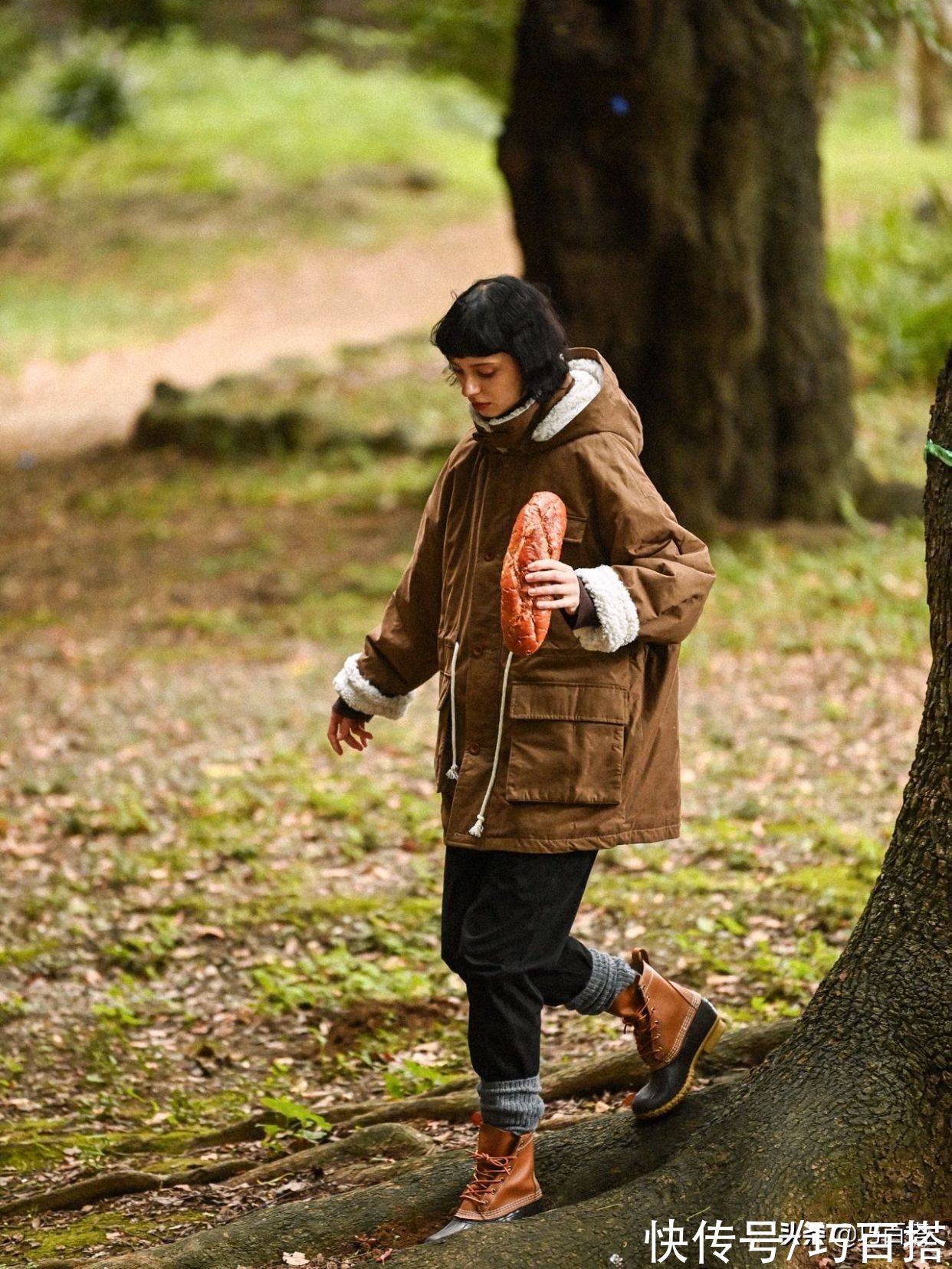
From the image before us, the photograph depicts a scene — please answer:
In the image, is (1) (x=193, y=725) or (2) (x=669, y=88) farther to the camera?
(2) (x=669, y=88)

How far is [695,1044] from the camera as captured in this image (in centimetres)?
356

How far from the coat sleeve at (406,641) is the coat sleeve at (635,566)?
0.44m

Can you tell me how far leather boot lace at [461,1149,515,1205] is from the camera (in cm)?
327

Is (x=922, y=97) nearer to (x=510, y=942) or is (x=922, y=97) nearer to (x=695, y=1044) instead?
(x=695, y=1044)

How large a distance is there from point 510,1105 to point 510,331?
5.22 feet

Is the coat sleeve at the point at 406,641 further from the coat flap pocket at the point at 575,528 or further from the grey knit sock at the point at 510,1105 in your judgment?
the grey knit sock at the point at 510,1105

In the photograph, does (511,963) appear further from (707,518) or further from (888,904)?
(707,518)

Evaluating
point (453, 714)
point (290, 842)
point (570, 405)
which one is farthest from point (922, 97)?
point (453, 714)

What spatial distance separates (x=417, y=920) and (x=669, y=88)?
228 inches

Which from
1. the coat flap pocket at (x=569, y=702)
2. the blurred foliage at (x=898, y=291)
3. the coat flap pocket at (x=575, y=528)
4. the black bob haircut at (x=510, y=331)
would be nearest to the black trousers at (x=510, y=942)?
the coat flap pocket at (x=569, y=702)

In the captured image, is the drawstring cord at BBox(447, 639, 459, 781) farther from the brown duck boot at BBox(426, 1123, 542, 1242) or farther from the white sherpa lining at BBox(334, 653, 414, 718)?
the brown duck boot at BBox(426, 1123, 542, 1242)

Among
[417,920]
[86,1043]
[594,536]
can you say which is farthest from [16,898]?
[594,536]

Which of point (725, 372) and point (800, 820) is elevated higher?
point (725, 372)

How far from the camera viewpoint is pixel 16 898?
5941 mm
